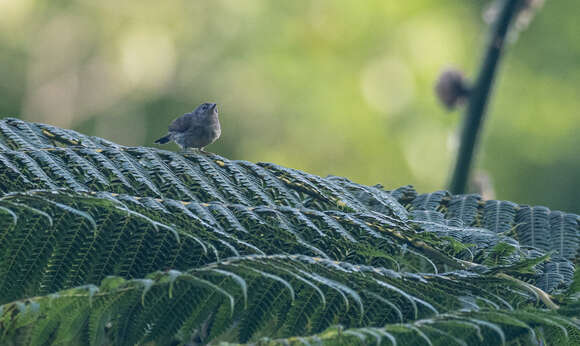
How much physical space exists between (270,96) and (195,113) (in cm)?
767

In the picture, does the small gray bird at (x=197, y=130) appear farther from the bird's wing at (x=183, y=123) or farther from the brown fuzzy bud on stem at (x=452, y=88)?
the brown fuzzy bud on stem at (x=452, y=88)

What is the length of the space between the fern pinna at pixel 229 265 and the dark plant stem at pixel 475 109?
162 centimetres

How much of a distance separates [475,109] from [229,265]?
277 cm

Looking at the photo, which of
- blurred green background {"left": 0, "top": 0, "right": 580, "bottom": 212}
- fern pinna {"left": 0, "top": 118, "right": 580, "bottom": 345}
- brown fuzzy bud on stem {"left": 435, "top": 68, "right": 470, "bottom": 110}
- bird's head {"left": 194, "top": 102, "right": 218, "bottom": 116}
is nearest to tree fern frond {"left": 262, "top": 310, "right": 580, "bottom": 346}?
fern pinna {"left": 0, "top": 118, "right": 580, "bottom": 345}

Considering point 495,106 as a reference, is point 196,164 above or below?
above

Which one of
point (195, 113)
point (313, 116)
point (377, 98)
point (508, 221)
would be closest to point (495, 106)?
point (377, 98)

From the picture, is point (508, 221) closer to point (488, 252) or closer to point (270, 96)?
point (488, 252)

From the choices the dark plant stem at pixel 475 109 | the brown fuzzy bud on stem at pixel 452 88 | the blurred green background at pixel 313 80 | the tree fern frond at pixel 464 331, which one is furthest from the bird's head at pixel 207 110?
the blurred green background at pixel 313 80

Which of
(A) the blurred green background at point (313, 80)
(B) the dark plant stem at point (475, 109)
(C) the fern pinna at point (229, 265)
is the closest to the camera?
(C) the fern pinna at point (229, 265)

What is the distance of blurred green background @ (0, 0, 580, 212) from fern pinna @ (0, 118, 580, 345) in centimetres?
900

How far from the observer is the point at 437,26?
12258 millimetres

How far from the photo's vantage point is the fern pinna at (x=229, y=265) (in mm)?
1684

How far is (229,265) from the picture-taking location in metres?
1.74

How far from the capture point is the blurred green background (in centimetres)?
1167
